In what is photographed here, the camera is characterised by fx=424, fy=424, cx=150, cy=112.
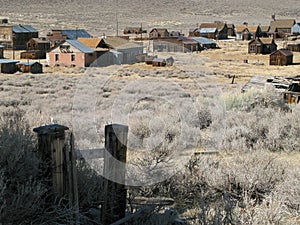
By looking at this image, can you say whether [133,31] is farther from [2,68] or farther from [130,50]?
[2,68]

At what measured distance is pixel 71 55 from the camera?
3728 cm

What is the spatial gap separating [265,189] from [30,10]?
116 metres

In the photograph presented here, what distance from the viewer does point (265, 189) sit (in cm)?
609

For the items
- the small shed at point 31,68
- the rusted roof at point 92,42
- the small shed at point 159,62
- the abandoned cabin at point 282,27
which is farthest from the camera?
the abandoned cabin at point 282,27

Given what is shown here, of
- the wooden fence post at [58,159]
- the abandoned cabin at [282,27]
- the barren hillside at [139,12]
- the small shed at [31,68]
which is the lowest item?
the small shed at [31,68]

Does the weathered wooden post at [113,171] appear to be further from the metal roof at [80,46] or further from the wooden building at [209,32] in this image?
the wooden building at [209,32]

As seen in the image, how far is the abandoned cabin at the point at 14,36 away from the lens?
50666mm

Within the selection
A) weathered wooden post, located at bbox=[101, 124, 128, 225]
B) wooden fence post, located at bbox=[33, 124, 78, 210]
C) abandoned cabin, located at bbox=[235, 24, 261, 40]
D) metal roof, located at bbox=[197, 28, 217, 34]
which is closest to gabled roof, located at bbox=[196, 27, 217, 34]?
metal roof, located at bbox=[197, 28, 217, 34]

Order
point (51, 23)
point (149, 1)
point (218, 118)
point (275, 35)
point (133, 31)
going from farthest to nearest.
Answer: point (149, 1) < point (51, 23) < point (133, 31) < point (275, 35) < point (218, 118)

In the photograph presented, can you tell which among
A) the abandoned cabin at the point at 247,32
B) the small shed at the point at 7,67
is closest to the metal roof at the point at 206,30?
the abandoned cabin at the point at 247,32

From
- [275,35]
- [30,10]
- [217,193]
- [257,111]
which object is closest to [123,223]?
[217,193]

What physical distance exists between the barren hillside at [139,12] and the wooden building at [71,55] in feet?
155

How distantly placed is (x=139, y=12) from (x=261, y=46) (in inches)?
3075

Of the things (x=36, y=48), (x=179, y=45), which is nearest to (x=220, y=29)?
(x=179, y=45)
